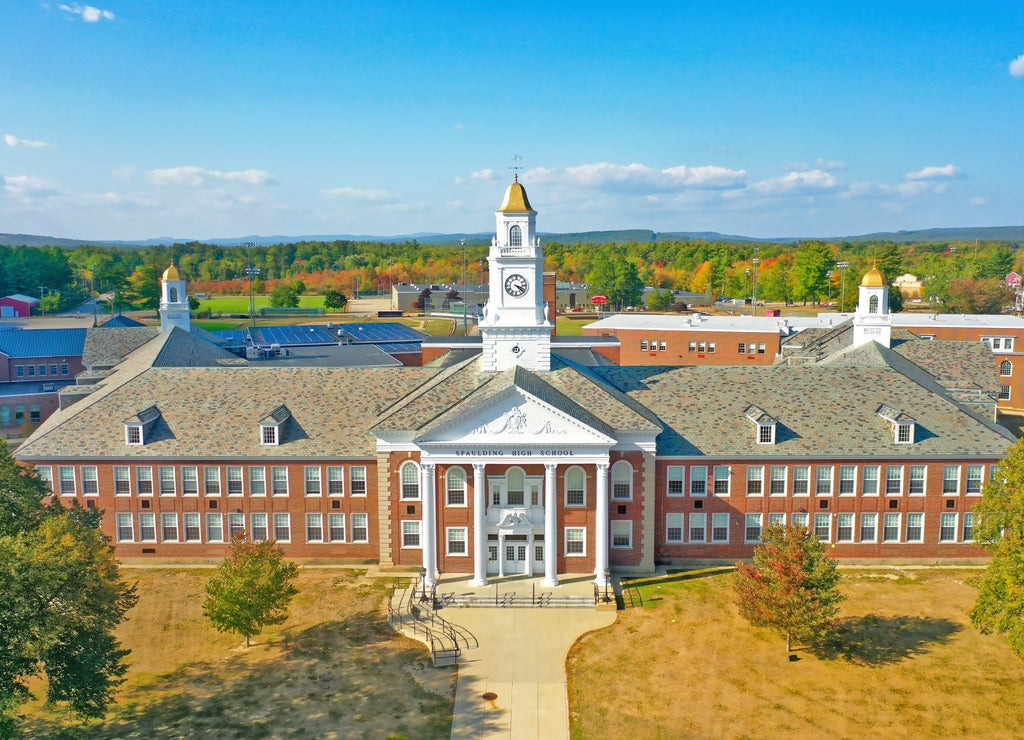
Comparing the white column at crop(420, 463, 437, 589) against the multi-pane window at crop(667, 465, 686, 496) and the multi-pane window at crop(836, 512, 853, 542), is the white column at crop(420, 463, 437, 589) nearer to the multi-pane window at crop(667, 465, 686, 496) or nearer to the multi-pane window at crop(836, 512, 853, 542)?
the multi-pane window at crop(667, 465, 686, 496)

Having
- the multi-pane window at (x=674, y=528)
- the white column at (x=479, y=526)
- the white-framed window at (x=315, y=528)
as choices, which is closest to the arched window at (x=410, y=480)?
the white column at (x=479, y=526)

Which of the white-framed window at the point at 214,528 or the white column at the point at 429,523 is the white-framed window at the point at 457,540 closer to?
the white column at the point at 429,523

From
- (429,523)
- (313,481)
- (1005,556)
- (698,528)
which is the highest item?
(1005,556)

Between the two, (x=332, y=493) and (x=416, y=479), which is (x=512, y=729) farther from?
(x=332, y=493)

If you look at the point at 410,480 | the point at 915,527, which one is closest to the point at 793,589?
the point at 915,527

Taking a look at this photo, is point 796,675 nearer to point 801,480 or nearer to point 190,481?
point 801,480

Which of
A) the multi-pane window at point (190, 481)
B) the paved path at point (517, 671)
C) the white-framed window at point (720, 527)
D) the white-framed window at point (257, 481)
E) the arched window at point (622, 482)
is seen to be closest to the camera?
the paved path at point (517, 671)

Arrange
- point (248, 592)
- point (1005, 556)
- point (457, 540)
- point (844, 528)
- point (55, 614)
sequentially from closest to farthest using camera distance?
point (55, 614) → point (1005, 556) → point (248, 592) → point (457, 540) → point (844, 528)

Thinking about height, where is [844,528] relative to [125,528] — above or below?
above
